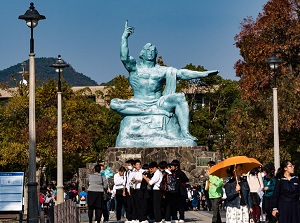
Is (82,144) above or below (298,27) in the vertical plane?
below

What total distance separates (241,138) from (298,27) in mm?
6135

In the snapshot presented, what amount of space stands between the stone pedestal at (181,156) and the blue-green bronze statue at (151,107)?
483mm

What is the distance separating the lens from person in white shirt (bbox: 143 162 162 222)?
23308 mm

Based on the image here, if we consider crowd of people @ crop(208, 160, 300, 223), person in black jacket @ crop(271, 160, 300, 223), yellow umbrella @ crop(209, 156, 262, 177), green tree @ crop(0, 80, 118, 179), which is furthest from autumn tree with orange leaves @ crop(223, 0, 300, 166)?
person in black jacket @ crop(271, 160, 300, 223)

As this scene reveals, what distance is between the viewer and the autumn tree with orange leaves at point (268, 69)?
42.2 m

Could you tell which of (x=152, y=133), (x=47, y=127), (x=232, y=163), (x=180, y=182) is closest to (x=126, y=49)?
(x=152, y=133)

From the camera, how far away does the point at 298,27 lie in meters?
42.0

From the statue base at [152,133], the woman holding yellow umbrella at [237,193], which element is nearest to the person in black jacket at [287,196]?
the woman holding yellow umbrella at [237,193]

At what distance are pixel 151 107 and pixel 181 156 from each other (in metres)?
2.61

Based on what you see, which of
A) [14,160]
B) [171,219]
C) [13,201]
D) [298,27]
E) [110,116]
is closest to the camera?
[13,201]

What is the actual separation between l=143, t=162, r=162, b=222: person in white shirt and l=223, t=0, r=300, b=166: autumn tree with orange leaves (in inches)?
727

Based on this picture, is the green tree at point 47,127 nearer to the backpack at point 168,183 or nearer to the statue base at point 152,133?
the statue base at point 152,133

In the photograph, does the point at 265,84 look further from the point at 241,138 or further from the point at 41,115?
the point at 41,115

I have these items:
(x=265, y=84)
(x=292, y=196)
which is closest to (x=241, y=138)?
(x=265, y=84)
